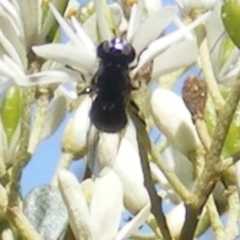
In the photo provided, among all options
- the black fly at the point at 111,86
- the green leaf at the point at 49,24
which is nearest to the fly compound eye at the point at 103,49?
the black fly at the point at 111,86

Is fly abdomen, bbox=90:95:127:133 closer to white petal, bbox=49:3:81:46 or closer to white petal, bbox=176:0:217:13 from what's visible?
white petal, bbox=49:3:81:46

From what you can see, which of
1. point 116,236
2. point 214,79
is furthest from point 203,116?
point 116,236

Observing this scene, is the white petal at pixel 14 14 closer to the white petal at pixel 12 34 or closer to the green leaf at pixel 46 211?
the white petal at pixel 12 34

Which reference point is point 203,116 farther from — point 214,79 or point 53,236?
point 53,236

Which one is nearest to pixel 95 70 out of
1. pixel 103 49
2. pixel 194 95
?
pixel 103 49

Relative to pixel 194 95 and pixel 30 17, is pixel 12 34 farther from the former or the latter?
pixel 194 95

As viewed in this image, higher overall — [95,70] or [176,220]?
[95,70]
